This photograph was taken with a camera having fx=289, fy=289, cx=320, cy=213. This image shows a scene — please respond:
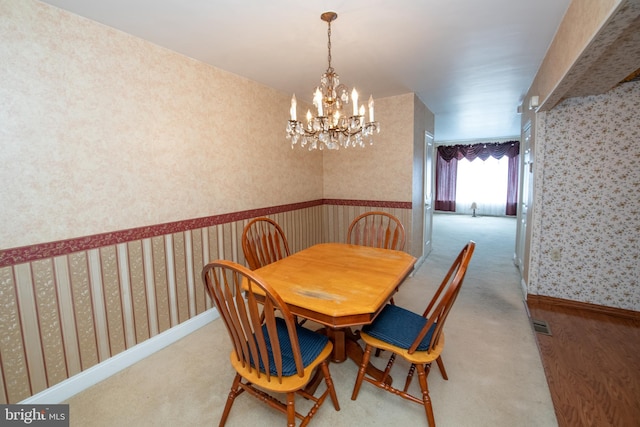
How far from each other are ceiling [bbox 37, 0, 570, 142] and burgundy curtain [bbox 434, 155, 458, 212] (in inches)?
233

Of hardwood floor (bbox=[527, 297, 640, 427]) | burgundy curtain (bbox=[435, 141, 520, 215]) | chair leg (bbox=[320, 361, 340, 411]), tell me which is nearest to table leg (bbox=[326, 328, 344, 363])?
chair leg (bbox=[320, 361, 340, 411])

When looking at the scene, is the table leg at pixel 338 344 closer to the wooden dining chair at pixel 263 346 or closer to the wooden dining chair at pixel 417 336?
the wooden dining chair at pixel 417 336

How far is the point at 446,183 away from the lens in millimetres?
9031

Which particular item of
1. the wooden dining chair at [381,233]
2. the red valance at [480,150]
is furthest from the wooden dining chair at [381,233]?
the red valance at [480,150]

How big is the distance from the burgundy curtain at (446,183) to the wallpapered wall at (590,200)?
6.40 m

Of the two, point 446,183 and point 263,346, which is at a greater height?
point 446,183

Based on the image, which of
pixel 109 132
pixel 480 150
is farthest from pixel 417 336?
pixel 480 150

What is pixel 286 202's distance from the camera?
3473mm

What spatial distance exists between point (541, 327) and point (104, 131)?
3.61m

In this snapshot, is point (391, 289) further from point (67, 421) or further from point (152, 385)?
point (67, 421)

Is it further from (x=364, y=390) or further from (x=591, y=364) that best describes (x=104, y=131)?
(x=591, y=364)

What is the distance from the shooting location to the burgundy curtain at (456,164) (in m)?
7.93

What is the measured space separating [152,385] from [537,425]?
86.9 inches

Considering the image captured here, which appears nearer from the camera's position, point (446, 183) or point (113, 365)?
point (113, 365)
